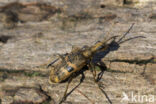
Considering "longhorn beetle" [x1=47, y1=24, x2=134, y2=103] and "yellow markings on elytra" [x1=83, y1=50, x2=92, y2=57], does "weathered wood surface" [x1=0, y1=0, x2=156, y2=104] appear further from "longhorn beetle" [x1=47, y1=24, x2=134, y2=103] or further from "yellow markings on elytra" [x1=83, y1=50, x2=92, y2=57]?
"yellow markings on elytra" [x1=83, y1=50, x2=92, y2=57]

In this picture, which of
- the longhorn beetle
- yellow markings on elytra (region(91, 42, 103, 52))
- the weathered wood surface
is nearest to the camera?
the weathered wood surface

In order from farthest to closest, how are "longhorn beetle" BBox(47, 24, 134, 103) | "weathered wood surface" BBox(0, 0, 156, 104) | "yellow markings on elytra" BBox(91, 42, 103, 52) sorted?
"yellow markings on elytra" BBox(91, 42, 103, 52)
"longhorn beetle" BBox(47, 24, 134, 103)
"weathered wood surface" BBox(0, 0, 156, 104)

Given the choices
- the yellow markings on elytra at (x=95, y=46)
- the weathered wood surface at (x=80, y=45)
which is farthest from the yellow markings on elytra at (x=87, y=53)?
the weathered wood surface at (x=80, y=45)

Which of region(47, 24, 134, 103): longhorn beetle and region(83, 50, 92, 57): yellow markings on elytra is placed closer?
region(47, 24, 134, 103): longhorn beetle

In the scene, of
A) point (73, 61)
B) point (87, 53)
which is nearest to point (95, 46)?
point (87, 53)

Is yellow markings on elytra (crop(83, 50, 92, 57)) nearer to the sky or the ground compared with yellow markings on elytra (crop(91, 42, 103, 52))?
nearer to the ground

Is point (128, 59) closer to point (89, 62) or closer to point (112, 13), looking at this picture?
point (89, 62)

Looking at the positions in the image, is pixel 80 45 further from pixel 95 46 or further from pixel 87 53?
pixel 95 46

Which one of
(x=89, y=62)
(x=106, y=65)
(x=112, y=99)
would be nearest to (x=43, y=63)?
(x=89, y=62)

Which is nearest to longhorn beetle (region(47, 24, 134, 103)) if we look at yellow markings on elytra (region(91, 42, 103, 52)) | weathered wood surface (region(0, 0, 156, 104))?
yellow markings on elytra (region(91, 42, 103, 52))
